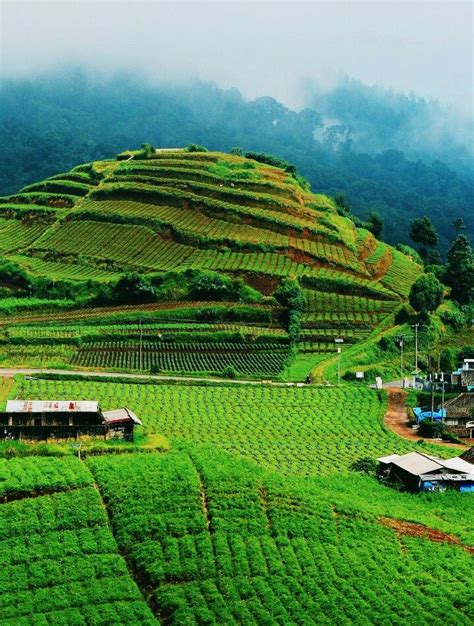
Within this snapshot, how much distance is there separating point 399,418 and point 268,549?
82.0 feet

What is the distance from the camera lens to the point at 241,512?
3803cm

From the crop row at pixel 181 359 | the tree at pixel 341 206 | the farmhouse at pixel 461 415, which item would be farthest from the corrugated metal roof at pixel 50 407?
the tree at pixel 341 206

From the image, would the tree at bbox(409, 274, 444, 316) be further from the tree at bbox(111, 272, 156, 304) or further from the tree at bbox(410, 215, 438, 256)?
the tree at bbox(410, 215, 438, 256)

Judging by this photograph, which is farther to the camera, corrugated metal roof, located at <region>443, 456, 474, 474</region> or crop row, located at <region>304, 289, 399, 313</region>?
crop row, located at <region>304, 289, 399, 313</region>

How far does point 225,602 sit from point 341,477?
1302cm

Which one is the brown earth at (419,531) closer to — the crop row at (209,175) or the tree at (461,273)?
the tree at (461,273)

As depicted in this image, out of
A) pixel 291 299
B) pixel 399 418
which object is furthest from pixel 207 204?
pixel 399 418

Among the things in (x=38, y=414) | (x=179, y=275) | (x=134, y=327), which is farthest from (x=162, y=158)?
(x=38, y=414)

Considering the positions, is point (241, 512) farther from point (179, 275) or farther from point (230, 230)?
point (230, 230)

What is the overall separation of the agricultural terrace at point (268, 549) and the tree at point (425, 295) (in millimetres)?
38446

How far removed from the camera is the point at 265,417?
5581cm

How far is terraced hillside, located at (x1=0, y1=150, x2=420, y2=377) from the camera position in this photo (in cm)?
7300

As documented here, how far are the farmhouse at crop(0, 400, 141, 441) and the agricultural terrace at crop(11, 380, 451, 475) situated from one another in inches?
98.7

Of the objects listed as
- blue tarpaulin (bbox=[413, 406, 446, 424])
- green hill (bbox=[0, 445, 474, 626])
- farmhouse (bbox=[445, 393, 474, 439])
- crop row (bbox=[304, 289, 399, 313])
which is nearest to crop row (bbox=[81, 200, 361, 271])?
crop row (bbox=[304, 289, 399, 313])
